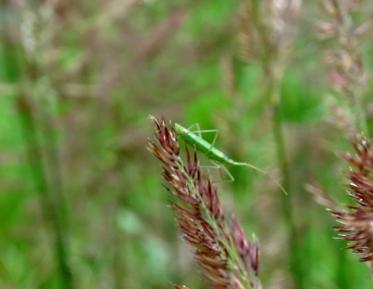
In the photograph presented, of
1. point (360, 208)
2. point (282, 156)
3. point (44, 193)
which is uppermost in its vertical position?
point (44, 193)

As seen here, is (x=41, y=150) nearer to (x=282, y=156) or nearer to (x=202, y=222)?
(x=282, y=156)

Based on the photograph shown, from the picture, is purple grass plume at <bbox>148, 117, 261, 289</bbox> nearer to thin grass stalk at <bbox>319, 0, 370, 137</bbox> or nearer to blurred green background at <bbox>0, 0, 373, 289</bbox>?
thin grass stalk at <bbox>319, 0, 370, 137</bbox>

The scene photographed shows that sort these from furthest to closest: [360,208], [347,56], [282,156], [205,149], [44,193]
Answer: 1. [44,193]
2. [282,156]
3. [347,56]
4. [205,149]
5. [360,208]

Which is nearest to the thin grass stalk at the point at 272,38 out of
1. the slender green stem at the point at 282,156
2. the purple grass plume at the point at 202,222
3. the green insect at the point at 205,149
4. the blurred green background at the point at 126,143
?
the slender green stem at the point at 282,156

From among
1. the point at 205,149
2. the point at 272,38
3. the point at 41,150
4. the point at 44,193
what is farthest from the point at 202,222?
the point at 41,150

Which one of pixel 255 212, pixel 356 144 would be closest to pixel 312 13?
pixel 255 212

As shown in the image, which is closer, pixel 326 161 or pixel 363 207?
pixel 363 207

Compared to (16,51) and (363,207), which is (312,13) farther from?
(363,207)
